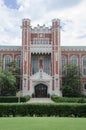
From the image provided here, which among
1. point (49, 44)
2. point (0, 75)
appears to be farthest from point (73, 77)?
point (0, 75)

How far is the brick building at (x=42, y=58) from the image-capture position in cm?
5422

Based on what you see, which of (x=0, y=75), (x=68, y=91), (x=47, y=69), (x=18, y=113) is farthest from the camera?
(x=47, y=69)

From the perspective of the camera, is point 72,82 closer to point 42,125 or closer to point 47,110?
point 47,110

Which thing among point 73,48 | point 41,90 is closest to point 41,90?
point 41,90

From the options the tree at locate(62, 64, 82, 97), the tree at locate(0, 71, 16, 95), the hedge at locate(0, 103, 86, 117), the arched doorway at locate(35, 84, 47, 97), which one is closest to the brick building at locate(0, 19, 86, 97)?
the arched doorway at locate(35, 84, 47, 97)

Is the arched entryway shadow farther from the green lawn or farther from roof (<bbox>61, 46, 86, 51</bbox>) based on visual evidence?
the green lawn

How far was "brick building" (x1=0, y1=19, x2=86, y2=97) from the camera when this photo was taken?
54.2m

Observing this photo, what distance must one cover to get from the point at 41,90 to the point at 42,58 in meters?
6.20

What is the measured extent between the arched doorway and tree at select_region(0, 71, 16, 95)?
5.22 metres

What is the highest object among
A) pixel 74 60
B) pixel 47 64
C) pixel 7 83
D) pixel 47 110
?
pixel 74 60

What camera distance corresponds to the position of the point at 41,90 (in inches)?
2206

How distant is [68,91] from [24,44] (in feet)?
39.7

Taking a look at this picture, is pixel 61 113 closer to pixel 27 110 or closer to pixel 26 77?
pixel 27 110

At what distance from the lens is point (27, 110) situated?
844 inches
